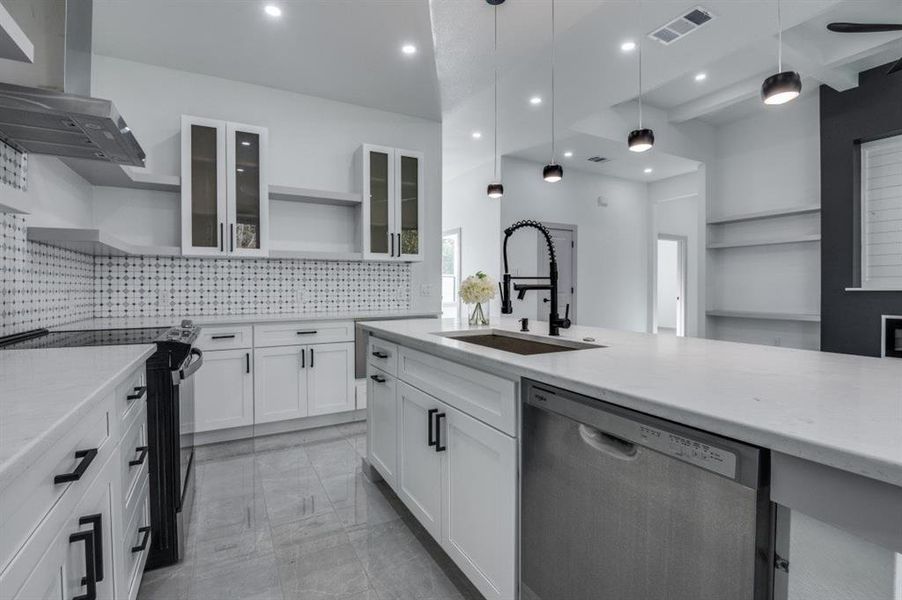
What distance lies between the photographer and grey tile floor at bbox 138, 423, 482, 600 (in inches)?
64.9

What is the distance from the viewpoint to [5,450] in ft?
1.84

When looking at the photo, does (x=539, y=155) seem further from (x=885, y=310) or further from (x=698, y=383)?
(x=698, y=383)

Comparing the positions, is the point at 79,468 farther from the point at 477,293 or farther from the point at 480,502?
the point at 477,293

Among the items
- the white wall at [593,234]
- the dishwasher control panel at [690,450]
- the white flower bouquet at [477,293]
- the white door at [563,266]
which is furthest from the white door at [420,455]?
the white door at [563,266]

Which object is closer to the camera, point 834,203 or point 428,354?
point 428,354

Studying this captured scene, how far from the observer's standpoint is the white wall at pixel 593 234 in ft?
20.5

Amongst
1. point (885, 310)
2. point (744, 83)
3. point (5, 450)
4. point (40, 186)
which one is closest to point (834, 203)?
point (885, 310)

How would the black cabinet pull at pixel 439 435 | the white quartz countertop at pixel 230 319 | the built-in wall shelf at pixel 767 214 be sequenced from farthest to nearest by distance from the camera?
the built-in wall shelf at pixel 767 214
the white quartz countertop at pixel 230 319
the black cabinet pull at pixel 439 435

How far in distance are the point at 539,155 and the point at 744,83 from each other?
2.44 m

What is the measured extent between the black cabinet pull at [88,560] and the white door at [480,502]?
100 cm

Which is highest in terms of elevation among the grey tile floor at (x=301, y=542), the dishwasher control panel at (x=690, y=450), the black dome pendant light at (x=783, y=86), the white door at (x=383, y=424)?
the black dome pendant light at (x=783, y=86)

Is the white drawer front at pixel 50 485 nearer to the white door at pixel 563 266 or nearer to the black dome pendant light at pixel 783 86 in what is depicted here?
the black dome pendant light at pixel 783 86

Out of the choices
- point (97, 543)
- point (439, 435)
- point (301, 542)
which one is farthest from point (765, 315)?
point (97, 543)

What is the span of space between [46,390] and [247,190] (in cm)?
288
